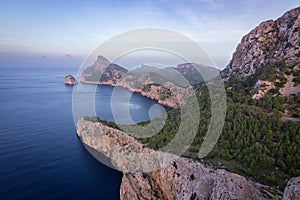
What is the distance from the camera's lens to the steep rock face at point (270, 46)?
34022 mm

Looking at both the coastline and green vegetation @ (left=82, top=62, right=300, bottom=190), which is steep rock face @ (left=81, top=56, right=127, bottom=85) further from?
green vegetation @ (left=82, top=62, right=300, bottom=190)

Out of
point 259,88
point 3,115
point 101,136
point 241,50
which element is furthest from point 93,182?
point 241,50

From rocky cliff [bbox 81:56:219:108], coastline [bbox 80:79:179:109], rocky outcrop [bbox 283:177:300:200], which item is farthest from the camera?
rocky cliff [bbox 81:56:219:108]

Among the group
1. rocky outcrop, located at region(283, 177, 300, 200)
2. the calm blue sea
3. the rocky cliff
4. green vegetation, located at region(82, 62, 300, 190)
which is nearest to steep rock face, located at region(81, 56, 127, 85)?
the rocky cliff

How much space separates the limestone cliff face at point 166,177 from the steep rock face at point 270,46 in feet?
89.6

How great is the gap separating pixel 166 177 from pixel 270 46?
36.4 metres

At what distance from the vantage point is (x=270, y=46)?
40.2m

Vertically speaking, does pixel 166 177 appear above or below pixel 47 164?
above

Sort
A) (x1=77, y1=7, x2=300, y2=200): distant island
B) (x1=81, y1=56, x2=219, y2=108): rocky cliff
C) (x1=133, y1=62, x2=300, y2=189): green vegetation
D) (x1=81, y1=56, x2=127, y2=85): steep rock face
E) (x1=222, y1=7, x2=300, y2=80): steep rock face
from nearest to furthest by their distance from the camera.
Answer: (x1=77, y1=7, x2=300, y2=200): distant island
(x1=133, y1=62, x2=300, y2=189): green vegetation
(x1=222, y1=7, x2=300, y2=80): steep rock face
(x1=81, y1=56, x2=219, y2=108): rocky cliff
(x1=81, y1=56, x2=127, y2=85): steep rock face

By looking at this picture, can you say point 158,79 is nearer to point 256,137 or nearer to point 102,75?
point 102,75

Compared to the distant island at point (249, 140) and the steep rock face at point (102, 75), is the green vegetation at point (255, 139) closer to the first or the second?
the distant island at point (249, 140)

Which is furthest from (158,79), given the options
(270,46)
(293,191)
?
(293,191)

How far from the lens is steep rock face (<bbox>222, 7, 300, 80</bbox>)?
34.0 metres

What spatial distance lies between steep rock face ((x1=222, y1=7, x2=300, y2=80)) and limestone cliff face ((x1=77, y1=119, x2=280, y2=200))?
27.3m
